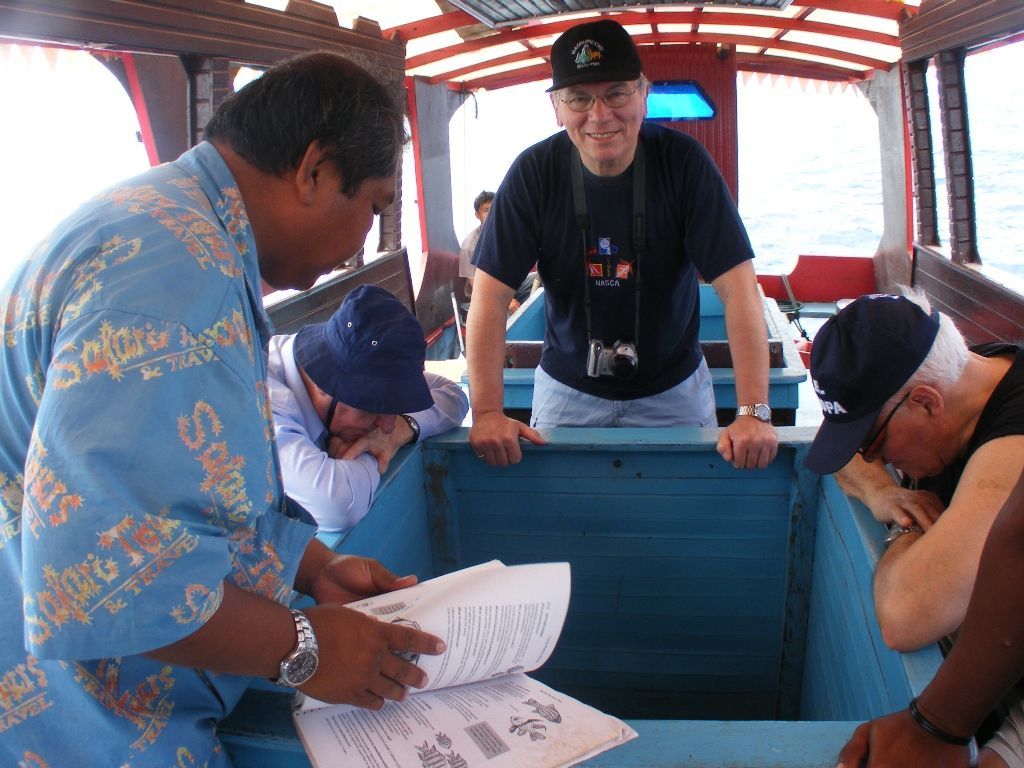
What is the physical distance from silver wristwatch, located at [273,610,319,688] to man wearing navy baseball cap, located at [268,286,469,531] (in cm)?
70

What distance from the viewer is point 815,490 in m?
1.92

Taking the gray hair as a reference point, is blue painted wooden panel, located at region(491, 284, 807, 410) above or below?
below

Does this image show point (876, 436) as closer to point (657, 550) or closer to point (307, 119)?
point (657, 550)

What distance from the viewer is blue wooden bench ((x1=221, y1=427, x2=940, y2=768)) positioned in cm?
193

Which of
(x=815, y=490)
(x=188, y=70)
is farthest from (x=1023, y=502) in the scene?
(x=188, y=70)

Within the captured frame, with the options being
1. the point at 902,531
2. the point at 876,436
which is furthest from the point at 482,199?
the point at 902,531

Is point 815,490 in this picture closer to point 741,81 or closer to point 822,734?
point 822,734

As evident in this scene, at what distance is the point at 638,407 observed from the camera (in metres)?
2.35

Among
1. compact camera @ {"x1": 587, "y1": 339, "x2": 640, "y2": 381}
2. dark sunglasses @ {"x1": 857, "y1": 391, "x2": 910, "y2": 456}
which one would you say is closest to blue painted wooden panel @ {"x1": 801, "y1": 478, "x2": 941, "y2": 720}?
dark sunglasses @ {"x1": 857, "y1": 391, "x2": 910, "y2": 456}

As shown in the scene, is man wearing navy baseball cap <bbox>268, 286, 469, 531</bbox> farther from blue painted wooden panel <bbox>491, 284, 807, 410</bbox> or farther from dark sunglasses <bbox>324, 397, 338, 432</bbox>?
blue painted wooden panel <bbox>491, 284, 807, 410</bbox>

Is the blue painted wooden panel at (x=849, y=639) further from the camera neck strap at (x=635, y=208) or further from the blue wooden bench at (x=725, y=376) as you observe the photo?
the blue wooden bench at (x=725, y=376)

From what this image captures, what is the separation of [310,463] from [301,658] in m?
0.83

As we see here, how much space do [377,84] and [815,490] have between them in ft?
4.75

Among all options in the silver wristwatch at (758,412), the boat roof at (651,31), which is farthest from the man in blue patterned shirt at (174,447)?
the boat roof at (651,31)
